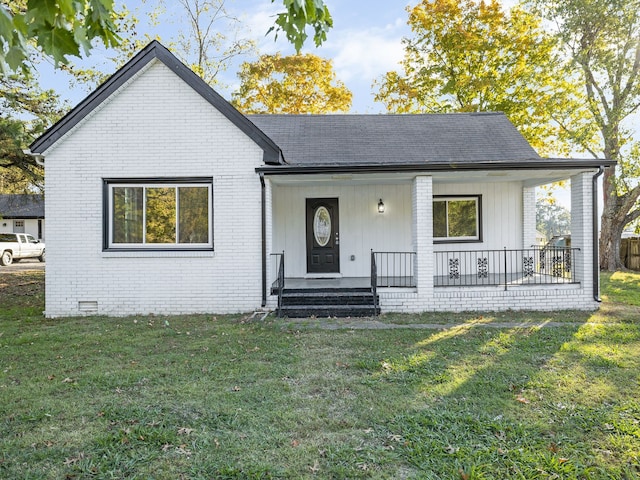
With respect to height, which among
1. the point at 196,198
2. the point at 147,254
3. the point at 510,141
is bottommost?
the point at 147,254

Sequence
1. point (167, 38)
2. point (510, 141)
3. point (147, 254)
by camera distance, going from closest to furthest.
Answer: point (147, 254), point (510, 141), point (167, 38)

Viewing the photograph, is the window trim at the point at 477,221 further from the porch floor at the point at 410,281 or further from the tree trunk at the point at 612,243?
the tree trunk at the point at 612,243

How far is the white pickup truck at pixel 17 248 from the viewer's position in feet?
71.7

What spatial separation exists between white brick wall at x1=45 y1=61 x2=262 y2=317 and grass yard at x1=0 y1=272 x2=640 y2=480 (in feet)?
5.31

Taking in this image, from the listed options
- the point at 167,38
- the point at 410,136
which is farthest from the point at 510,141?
the point at 167,38

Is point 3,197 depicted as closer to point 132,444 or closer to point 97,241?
point 97,241

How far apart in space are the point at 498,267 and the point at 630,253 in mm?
10302

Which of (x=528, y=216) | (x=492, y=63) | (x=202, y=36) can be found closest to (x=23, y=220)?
(x=202, y=36)

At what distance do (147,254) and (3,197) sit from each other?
34.2m

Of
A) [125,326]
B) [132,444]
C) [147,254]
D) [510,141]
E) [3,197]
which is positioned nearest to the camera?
[132,444]

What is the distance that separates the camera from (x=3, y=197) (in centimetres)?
3397

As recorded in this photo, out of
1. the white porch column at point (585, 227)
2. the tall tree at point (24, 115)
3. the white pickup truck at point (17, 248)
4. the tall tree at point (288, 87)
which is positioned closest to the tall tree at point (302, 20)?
the white porch column at point (585, 227)

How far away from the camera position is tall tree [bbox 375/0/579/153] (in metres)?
18.3

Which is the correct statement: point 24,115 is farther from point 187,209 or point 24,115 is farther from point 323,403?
point 323,403
